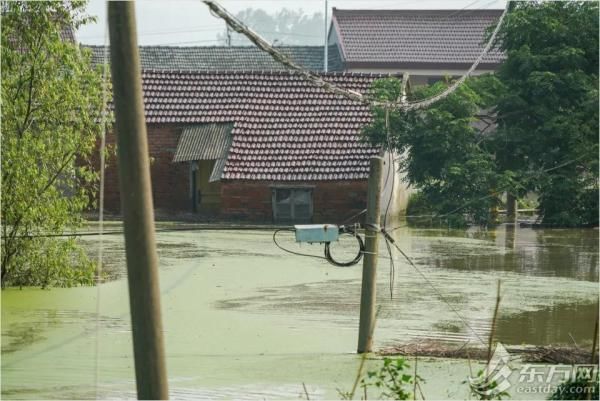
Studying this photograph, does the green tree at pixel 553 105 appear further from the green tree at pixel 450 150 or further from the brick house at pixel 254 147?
the brick house at pixel 254 147

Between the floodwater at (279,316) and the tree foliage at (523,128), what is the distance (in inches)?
123

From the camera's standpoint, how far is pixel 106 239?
958 inches

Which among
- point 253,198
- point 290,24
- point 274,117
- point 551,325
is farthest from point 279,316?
point 290,24

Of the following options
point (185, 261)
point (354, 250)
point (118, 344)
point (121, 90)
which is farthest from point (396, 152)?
point (121, 90)

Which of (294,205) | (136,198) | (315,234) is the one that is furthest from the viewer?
(294,205)

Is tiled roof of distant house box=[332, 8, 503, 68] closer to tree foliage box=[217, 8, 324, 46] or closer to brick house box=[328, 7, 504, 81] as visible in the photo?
brick house box=[328, 7, 504, 81]

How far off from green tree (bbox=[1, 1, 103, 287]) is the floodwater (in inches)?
21.0

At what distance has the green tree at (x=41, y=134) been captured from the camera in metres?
16.2

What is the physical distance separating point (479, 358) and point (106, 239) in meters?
13.4

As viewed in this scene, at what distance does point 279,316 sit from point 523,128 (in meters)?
15.0

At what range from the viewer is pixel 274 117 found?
102ft

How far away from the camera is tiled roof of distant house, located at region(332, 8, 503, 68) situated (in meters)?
47.7

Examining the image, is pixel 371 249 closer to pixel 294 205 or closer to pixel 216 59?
pixel 294 205

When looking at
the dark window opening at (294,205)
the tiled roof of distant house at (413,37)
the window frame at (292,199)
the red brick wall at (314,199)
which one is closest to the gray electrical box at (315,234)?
the red brick wall at (314,199)
